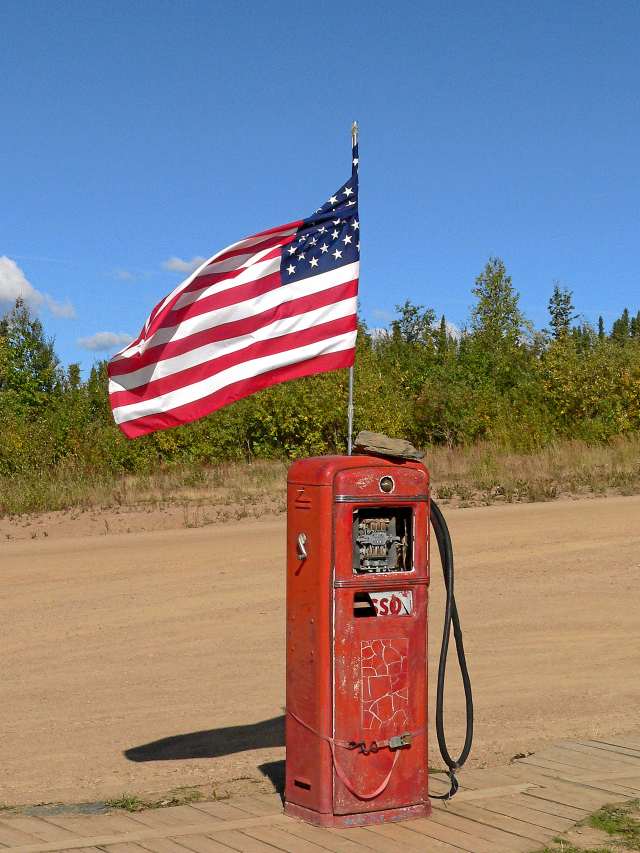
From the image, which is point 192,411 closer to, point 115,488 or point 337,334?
point 337,334

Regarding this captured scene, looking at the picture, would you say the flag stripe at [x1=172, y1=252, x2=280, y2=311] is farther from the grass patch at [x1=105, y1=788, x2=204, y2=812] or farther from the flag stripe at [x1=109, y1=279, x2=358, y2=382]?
the grass patch at [x1=105, y1=788, x2=204, y2=812]

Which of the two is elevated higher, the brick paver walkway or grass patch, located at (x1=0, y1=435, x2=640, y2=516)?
grass patch, located at (x1=0, y1=435, x2=640, y2=516)

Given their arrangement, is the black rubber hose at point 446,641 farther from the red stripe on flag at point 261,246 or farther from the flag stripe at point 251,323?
the red stripe on flag at point 261,246

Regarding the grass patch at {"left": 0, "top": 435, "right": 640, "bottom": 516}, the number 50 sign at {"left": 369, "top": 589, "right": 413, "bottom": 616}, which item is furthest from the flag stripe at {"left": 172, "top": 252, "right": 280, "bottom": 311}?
the grass patch at {"left": 0, "top": 435, "right": 640, "bottom": 516}

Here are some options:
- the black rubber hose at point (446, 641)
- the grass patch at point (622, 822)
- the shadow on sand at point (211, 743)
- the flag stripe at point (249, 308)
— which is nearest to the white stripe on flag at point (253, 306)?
the flag stripe at point (249, 308)

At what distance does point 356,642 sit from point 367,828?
81cm

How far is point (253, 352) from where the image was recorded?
6.03m

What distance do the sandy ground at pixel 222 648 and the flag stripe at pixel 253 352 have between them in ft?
7.07

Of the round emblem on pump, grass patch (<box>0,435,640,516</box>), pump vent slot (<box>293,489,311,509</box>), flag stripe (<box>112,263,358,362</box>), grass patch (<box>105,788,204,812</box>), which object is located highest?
flag stripe (<box>112,263,358,362</box>)

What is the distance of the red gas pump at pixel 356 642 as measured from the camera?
477 centimetres

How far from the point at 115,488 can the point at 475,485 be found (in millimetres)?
7169

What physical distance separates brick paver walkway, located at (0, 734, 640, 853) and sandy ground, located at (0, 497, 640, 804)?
0.72 m

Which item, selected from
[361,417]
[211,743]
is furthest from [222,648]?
[361,417]

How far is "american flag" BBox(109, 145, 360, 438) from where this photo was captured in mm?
6016
